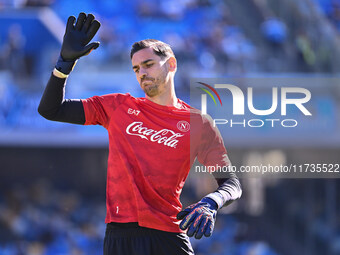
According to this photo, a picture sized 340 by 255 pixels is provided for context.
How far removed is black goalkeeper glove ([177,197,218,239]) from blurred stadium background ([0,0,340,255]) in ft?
27.7

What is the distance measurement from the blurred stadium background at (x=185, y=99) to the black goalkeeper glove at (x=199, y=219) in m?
8.44

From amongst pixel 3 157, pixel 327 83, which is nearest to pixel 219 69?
pixel 327 83

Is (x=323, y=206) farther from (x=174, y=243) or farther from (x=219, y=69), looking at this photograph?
(x=174, y=243)

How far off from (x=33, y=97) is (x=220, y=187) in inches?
347

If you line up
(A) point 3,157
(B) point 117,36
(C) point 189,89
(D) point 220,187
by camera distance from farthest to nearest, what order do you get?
(A) point 3,157, (B) point 117,36, (C) point 189,89, (D) point 220,187

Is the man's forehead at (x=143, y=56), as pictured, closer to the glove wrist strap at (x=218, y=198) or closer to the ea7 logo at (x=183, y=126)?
the ea7 logo at (x=183, y=126)

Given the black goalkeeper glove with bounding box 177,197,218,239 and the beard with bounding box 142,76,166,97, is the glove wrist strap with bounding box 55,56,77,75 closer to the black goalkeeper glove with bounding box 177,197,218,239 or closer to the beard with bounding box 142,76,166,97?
the beard with bounding box 142,76,166,97

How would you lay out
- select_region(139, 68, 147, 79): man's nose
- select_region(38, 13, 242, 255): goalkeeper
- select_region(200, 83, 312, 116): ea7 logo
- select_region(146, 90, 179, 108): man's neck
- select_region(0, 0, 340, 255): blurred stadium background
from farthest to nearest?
1. select_region(0, 0, 340, 255): blurred stadium background
2. select_region(200, 83, 312, 116): ea7 logo
3. select_region(146, 90, 179, 108): man's neck
4. select_region(139, 68, 147, 79): man's nose
5. select_region(38, 13, 242, 255): goalkeeper

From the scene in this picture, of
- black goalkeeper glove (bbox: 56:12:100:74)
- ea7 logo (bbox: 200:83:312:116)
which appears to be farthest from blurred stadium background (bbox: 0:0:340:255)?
black goalkeeper glove (bbox: 56:12:100:74)

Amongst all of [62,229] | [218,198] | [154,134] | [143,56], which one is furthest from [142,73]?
[62,229]

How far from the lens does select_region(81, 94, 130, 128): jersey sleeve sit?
11.7 ft

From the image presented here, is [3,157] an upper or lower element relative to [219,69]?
lower

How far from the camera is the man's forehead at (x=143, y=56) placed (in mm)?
3570

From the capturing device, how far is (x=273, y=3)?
14.0m
